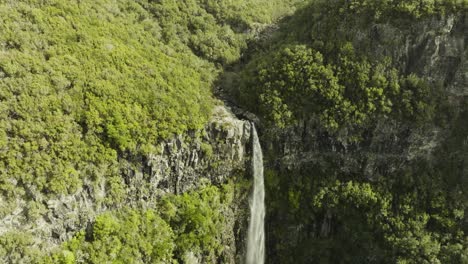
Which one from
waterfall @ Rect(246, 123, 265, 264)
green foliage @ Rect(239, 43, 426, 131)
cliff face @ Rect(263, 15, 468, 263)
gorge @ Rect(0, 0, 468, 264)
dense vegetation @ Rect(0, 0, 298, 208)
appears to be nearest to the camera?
dense vegetation @ Rect(0, 0, 298, 208)

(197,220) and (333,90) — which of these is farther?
(333,90)

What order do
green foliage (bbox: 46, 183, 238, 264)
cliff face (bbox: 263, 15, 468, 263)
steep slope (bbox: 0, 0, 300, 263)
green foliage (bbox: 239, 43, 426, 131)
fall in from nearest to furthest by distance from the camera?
steep slope (bbox: 0, 0, 300, 263) → green foliage (bbox: 46, 183, 238, 264) → cliff face (bbox: 263, 15, 468, 263) → green foliage (bbox: 239, 43, 426, 131)

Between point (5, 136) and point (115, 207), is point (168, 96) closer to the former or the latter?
point (115, 207)

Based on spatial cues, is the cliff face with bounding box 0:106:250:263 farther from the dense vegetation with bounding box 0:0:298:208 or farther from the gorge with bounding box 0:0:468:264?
the dense vegetation with bounding box 0:0:298:208

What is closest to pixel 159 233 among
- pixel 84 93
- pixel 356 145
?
pixel 84 93

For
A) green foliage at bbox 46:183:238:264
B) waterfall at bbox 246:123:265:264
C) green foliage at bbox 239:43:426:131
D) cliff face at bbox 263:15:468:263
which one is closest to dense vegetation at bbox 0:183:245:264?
green foliage at bbox 46:183:238:264

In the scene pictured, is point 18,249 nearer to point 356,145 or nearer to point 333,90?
point 333,90

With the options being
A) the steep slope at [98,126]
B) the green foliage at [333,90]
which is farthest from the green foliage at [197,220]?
the green foliage at [333,90]
